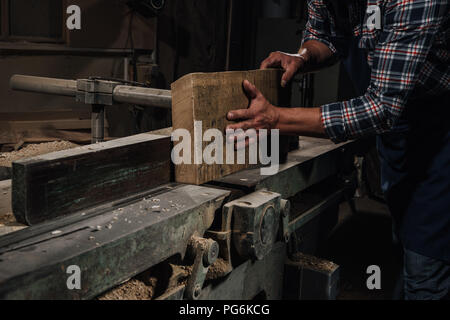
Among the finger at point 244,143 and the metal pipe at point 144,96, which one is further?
the metal pipe at point 144,96

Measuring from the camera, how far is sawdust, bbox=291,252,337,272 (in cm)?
163

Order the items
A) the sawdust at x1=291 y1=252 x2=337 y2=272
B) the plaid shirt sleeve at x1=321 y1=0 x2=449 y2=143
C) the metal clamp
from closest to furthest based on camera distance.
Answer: the metal clamp → the plaid shirt sleeve at x1=321 y1=0 x2=449 y2=143 → the sawdust at x1=291 y1=252 x2=337 y2=272

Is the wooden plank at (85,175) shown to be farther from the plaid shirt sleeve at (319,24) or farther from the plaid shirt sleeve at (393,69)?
the plaid shirt sleeve at (319,24)

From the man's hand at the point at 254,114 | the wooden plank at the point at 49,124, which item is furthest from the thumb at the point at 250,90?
the wooden plank at the point at 49,124

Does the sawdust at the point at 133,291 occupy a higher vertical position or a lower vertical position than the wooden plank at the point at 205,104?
lower

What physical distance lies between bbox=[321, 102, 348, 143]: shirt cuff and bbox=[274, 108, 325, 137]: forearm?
0.05 feet

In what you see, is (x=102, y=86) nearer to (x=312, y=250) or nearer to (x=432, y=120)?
(x=312, y=250)

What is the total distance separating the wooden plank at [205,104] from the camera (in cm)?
124

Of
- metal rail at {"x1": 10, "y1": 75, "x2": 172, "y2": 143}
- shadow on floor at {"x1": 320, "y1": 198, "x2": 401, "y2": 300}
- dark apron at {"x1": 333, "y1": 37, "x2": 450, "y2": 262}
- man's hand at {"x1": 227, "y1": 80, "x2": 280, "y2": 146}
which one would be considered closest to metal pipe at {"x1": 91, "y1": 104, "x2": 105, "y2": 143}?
metal rail at {"x1": 10, "y1": 75, "x2": 172, "y2": 143}

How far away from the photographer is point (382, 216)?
4414 millimetres

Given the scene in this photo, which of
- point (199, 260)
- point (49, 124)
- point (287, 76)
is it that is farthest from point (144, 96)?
point (49, 124)

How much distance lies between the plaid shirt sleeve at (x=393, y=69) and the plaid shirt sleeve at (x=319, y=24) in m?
0.76

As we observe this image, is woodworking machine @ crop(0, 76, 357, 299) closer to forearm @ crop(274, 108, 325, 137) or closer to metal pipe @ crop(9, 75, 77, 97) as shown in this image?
forearm @ crop(274, 108, 325, 137)

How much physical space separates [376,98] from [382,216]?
3.24 metres
